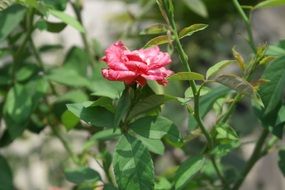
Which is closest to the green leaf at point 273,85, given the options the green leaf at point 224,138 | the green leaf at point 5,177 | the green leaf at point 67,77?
the green leaf at point 224,138

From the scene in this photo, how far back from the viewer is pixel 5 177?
125 centimetres

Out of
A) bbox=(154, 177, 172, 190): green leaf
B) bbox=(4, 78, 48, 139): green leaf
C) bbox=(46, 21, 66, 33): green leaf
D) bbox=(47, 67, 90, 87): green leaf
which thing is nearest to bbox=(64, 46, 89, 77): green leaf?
bbox=(47, 67, 90, 87): green leaf

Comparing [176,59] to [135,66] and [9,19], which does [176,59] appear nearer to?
[9,19]

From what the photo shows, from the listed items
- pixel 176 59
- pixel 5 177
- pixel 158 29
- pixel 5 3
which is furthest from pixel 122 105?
pixel 176 59

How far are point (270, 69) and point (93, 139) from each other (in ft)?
1.12

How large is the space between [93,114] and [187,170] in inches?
7.1

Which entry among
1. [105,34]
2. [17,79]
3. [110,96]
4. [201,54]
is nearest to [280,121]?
[110,96]

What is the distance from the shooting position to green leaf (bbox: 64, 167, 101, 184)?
1050mm

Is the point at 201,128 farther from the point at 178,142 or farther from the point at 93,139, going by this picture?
the point at 93,139

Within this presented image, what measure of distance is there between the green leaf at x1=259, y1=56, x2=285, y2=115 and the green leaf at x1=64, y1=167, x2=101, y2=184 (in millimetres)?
298

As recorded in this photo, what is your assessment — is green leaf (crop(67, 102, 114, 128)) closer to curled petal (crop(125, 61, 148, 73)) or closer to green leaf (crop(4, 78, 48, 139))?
curled petal (crop(125, 61, 148, 73))

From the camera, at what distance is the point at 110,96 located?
943 millimetres

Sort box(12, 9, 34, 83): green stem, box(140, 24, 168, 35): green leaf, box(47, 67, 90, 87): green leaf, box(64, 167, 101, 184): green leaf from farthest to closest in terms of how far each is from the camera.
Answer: box(47, 67, 90, 87): green leaf, box(12, 9, 34, 83): green stem, box(64, 167, 101, 184): green leaf, box(140, 24, 168, 35): green leaf

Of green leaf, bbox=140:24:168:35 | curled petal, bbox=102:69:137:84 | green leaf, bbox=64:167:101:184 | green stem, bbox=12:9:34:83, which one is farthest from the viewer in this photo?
green stem, bbox=12:9:34:83
